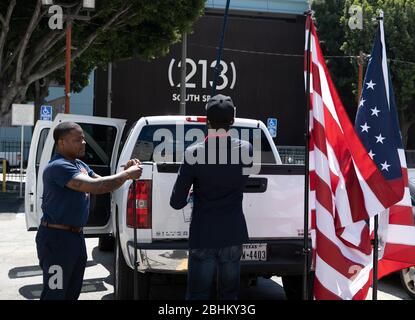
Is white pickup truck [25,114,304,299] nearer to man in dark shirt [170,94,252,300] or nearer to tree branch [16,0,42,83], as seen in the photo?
man in dark shirt [170,94,252,300]

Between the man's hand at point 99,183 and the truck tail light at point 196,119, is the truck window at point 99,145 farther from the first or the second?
the man's hand at point 99,183

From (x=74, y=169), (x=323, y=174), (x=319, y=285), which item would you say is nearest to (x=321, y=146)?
(x=323, y=174)

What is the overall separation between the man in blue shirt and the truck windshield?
190cm

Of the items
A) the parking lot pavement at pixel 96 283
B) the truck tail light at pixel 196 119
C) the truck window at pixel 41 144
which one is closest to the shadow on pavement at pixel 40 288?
the parking lot pavement at pixel 96 283

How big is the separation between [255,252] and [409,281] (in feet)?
8.23

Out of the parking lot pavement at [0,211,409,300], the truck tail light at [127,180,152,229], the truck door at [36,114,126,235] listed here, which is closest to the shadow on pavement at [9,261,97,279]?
the parking lot pavement at [0,211,409,300]

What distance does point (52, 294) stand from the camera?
375 cm

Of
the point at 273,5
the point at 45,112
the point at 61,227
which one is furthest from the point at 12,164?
the point at 61,227

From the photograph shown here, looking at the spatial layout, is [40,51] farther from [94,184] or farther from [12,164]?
[94,184]
